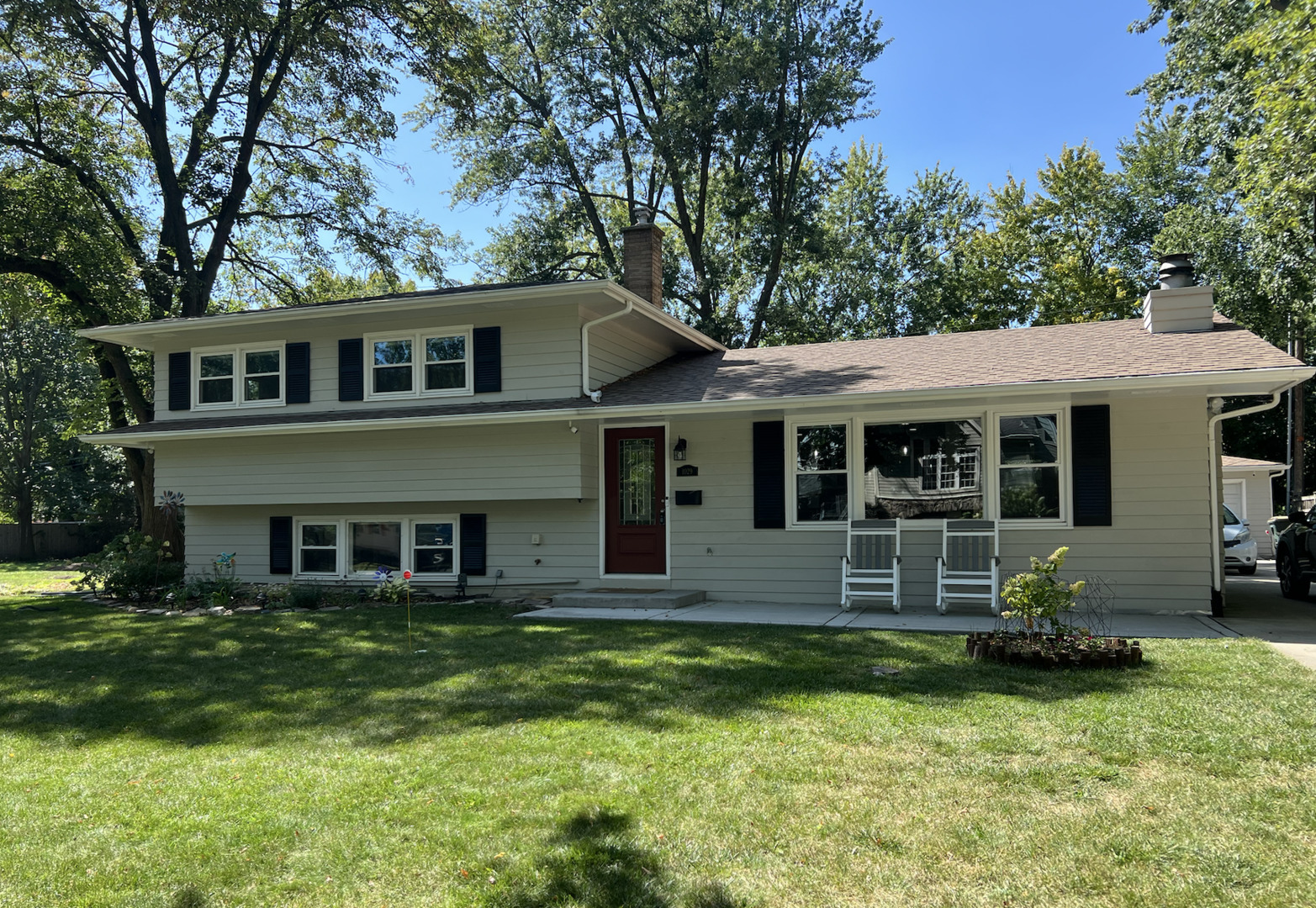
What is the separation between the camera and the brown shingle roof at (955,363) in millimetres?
9195

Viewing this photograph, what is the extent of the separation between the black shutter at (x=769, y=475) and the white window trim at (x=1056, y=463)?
2.36m

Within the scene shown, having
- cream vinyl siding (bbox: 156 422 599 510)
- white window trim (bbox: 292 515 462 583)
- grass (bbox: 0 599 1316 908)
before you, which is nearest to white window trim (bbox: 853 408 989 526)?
grass (bbox: 0 599 1316 908)

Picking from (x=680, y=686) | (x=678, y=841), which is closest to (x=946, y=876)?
(x=678, y=841)

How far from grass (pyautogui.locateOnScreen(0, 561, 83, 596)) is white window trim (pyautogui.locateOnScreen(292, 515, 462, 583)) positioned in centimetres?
405

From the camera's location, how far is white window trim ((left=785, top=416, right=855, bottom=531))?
10602 millimetres

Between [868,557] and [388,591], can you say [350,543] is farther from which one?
[868,557]

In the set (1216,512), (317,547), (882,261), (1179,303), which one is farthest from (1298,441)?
(317,547)

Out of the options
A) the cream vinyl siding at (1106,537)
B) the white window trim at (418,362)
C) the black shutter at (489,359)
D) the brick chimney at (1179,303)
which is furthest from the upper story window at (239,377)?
the brick chimney at (1179,303)

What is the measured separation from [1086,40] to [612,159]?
11984mm

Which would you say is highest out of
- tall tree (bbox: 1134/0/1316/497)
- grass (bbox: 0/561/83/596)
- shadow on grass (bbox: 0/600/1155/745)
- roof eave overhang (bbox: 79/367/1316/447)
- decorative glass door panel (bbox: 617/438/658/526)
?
tall tree (bbox: 1134/0/1316/497)

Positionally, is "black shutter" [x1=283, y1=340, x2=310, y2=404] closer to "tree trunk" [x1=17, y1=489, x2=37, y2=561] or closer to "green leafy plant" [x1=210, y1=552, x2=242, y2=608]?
"green leafy plant" [x1=210, y1=552, x2=242, y2=608]

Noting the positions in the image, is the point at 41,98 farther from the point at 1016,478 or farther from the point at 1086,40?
the point at 1086,40

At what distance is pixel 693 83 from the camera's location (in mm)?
22031

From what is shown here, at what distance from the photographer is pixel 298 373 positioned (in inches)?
520
